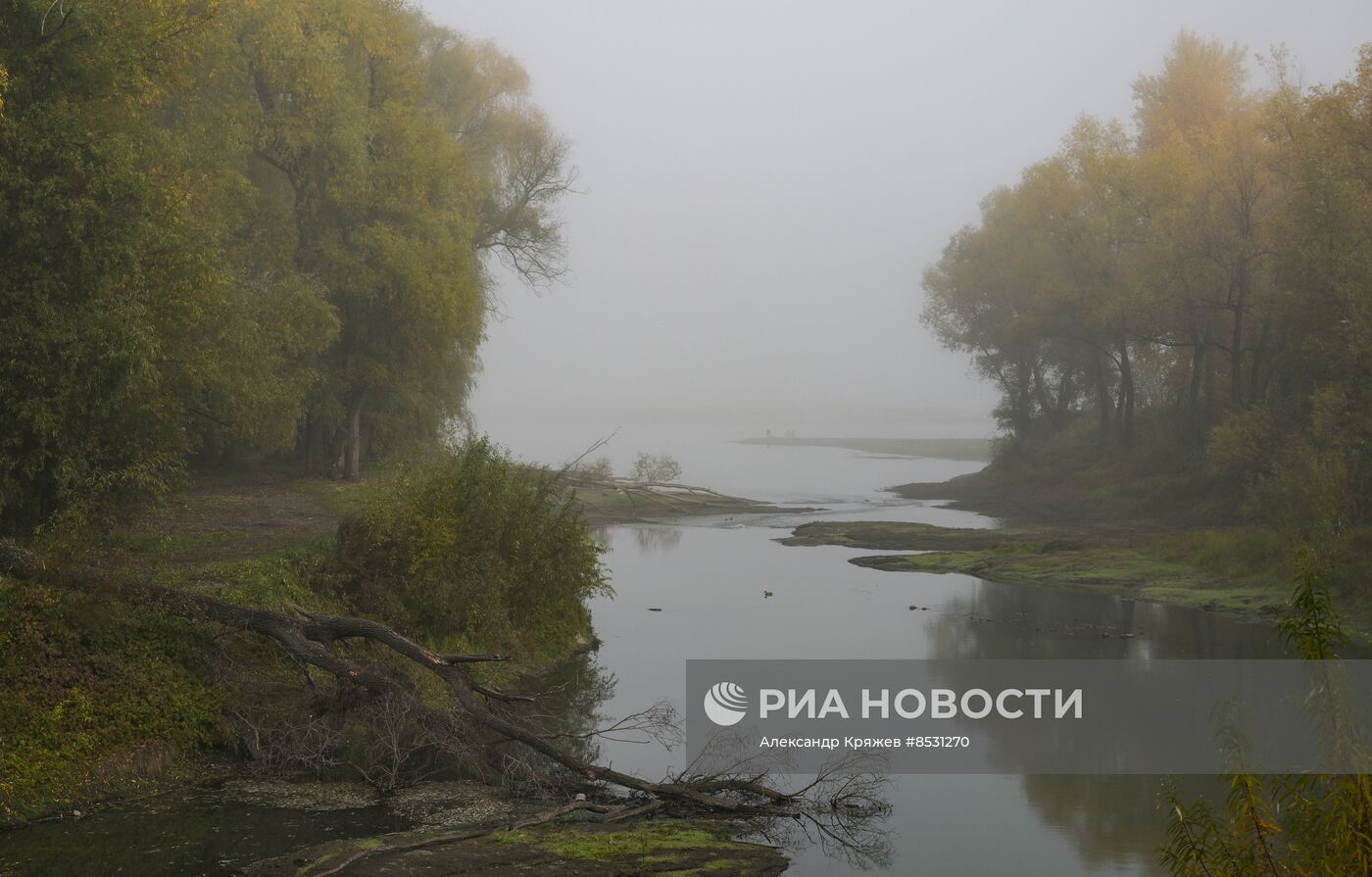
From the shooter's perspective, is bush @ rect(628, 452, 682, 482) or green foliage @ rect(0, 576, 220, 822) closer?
green foliage @ rect(0, 576, 220, 822)

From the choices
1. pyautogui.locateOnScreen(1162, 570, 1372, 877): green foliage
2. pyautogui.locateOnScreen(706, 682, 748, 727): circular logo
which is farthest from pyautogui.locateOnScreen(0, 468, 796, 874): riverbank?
pyautogui.locateOnScreen(1162, 570, 1372, 877): green foliage

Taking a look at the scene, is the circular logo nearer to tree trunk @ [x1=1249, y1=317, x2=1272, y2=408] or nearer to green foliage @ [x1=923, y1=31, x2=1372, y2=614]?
green foliage @ [x1=923, y1=31, x2=1372, y2=614]

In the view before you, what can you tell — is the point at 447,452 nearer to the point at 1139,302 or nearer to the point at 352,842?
the point at 352,842

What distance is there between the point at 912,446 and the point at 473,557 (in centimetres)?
11145

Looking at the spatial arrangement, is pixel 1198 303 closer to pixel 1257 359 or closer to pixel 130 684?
pixel 1257 359

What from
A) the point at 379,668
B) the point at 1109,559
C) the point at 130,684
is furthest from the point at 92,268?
the point at 1109,559

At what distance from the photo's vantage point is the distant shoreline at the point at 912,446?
4269 inches

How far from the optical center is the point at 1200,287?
35188 millimetres

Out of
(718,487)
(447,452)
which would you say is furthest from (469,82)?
(718,487)

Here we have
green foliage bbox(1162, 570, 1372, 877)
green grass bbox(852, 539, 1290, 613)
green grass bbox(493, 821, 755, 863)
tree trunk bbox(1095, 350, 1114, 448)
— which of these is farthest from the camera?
tree trunk bbox(1095, 350, 1114, 448)

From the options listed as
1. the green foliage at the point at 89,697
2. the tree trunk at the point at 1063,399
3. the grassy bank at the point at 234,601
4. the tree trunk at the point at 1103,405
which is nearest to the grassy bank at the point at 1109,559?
the grassy bank at the point at 234,601

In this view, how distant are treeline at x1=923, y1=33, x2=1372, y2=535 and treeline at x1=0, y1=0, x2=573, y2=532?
18278 mm

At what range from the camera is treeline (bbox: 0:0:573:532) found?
15.6 meters

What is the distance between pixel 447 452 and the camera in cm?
1972
